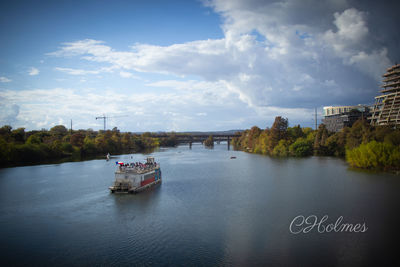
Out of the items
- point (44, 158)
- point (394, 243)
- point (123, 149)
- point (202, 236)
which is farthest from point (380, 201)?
point (123, 149)

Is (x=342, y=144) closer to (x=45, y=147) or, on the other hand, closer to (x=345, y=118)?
(x=345, y=118)

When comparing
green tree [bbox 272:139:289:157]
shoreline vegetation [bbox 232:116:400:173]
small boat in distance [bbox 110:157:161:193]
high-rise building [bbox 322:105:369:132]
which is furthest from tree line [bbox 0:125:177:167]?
high-rise building [bbox 322:105:369:132]

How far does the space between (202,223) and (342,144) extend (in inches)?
2735

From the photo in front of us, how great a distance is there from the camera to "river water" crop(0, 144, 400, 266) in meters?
20.1

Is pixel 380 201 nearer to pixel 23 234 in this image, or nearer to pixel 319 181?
pixel 319 181

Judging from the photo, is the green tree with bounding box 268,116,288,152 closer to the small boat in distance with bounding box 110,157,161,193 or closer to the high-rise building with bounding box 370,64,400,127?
the high-rise building with bounding box 370,64,400,127

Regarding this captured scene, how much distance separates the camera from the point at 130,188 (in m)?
39.1

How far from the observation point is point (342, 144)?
3250 inches

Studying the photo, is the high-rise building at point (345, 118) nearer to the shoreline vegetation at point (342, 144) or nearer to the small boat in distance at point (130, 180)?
the shoreline vegetation at point (342, 144)

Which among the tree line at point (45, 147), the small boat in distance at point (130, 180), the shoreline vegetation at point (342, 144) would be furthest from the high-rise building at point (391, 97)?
the tree line at point (45, 147)

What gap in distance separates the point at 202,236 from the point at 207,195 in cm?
1448

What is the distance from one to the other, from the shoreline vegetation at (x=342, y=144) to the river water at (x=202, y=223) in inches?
294

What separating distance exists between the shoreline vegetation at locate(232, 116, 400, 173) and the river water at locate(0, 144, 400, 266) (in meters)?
7.46

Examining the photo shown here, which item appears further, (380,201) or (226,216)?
(380,201)
